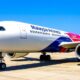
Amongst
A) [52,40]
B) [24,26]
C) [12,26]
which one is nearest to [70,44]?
[52,40]

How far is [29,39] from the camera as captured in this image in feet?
59.4

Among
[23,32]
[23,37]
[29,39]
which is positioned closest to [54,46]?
[29,39]

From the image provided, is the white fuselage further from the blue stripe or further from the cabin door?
the blue stripe

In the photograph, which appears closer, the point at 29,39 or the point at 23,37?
the point at 23,37

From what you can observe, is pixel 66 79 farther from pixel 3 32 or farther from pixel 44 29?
pixel 44 29

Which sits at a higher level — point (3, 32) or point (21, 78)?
point (3, 32)

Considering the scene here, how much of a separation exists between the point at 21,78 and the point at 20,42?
501 cm

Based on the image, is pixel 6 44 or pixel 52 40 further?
pixel 52 40

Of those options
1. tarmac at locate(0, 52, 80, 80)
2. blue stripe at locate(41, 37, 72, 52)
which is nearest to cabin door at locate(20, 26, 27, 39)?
tarmac at locate(0, 52, 80, 80)

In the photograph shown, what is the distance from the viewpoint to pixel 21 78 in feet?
41.2

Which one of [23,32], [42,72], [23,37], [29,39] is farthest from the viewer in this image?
[29,39]

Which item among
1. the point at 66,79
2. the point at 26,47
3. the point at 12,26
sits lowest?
the point at 66,79

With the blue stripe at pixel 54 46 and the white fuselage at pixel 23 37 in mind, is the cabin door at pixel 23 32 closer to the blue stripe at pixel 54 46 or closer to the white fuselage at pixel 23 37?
the white fuselage at pixel 23 37

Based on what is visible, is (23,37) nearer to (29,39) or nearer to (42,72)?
(29,39)
